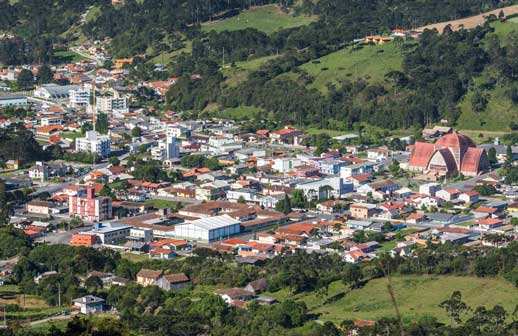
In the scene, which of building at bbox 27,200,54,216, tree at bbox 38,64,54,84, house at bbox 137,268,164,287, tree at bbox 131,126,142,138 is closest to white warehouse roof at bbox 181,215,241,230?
house at bbox 137,268,164,287

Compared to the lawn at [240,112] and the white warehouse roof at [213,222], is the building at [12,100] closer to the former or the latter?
the lawn at [240,112]

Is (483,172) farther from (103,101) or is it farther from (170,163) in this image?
(103,101)

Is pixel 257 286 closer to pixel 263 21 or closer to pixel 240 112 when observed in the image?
pixel 240 112

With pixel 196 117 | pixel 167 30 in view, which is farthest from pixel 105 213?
pixel 167 30

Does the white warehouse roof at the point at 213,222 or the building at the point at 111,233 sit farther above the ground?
the white warehouse roof at the point at 213,222

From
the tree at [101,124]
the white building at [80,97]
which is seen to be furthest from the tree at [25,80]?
the tree at [101,124]

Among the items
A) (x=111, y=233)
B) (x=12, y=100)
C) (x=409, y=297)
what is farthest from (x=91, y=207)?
(x=12, y=100)

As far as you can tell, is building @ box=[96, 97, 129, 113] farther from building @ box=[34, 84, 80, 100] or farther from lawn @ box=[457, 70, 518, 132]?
lawn @ box=[457, 70, 518, 132]
